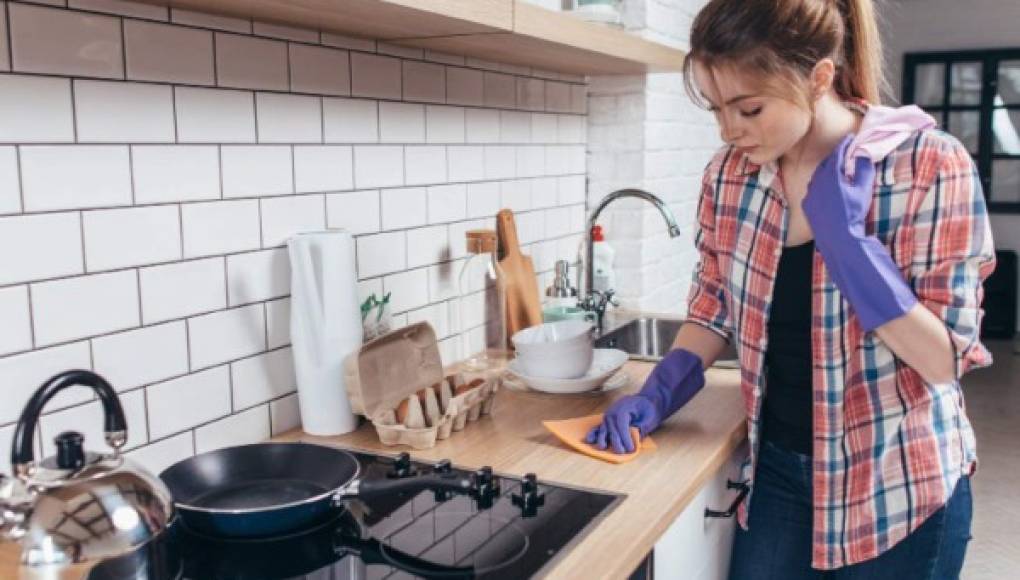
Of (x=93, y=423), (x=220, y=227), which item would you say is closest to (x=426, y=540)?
(x=93, y=423)

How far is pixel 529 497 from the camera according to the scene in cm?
126

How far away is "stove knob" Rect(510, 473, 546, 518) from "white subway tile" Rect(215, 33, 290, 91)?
0.73 metres

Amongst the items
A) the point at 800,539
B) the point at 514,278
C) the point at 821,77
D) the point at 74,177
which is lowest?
the point at 800,539

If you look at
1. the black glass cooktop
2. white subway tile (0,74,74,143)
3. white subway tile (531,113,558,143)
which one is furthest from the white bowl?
white subway tile (0,74,74,143)

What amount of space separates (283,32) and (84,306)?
21.8 inches

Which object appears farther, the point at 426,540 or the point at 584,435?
the point at 584,435

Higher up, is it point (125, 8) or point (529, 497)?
point (125, 8)

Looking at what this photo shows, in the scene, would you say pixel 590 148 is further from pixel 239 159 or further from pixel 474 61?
pixel 239 159

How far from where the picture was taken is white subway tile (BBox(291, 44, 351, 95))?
1532 mm

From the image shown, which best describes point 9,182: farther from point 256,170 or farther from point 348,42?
point 348,42

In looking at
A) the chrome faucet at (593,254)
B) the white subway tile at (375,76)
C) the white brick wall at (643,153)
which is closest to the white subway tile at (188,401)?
the white subway tile at (375,76)

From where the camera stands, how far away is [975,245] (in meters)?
1.28

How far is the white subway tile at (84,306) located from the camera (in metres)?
1.16

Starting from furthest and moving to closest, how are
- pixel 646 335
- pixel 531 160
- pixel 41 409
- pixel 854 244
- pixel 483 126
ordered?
pixel 646 335 < pixel 531 160 < pixel 483 126 < pixel 854 244 < pixel 41 409
